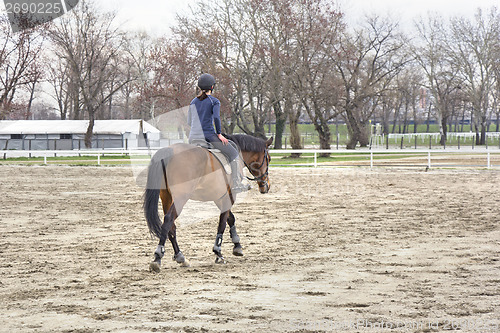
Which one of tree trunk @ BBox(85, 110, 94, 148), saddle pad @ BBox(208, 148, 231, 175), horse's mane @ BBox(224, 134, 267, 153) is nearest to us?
saddle pad @ BBox(208, 148, 231, 175)

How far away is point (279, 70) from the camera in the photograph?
127ft

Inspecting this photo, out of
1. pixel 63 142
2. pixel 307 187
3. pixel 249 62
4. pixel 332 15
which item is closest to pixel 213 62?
pixel 249 62

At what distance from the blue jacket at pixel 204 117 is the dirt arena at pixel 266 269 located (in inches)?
69.6

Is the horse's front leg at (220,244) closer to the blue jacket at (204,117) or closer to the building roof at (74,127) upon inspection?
the blue jacket at (204,117)

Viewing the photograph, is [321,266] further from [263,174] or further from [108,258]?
[108,258]

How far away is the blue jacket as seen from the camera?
7.89 m

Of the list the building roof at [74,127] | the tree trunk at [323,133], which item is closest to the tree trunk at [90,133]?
the building roof at [74,127]

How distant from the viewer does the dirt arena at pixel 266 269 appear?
5.23 meters

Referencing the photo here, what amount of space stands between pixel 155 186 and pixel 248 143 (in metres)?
1.82

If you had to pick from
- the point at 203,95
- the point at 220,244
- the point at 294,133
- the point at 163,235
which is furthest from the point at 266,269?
the point at 294,133

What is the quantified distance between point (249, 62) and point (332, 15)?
684 cm

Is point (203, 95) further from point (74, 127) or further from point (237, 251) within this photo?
point (74, 127)

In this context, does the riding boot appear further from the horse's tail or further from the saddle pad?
the horse's tail

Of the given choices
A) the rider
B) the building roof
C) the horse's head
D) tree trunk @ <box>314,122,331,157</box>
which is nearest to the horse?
the rider
